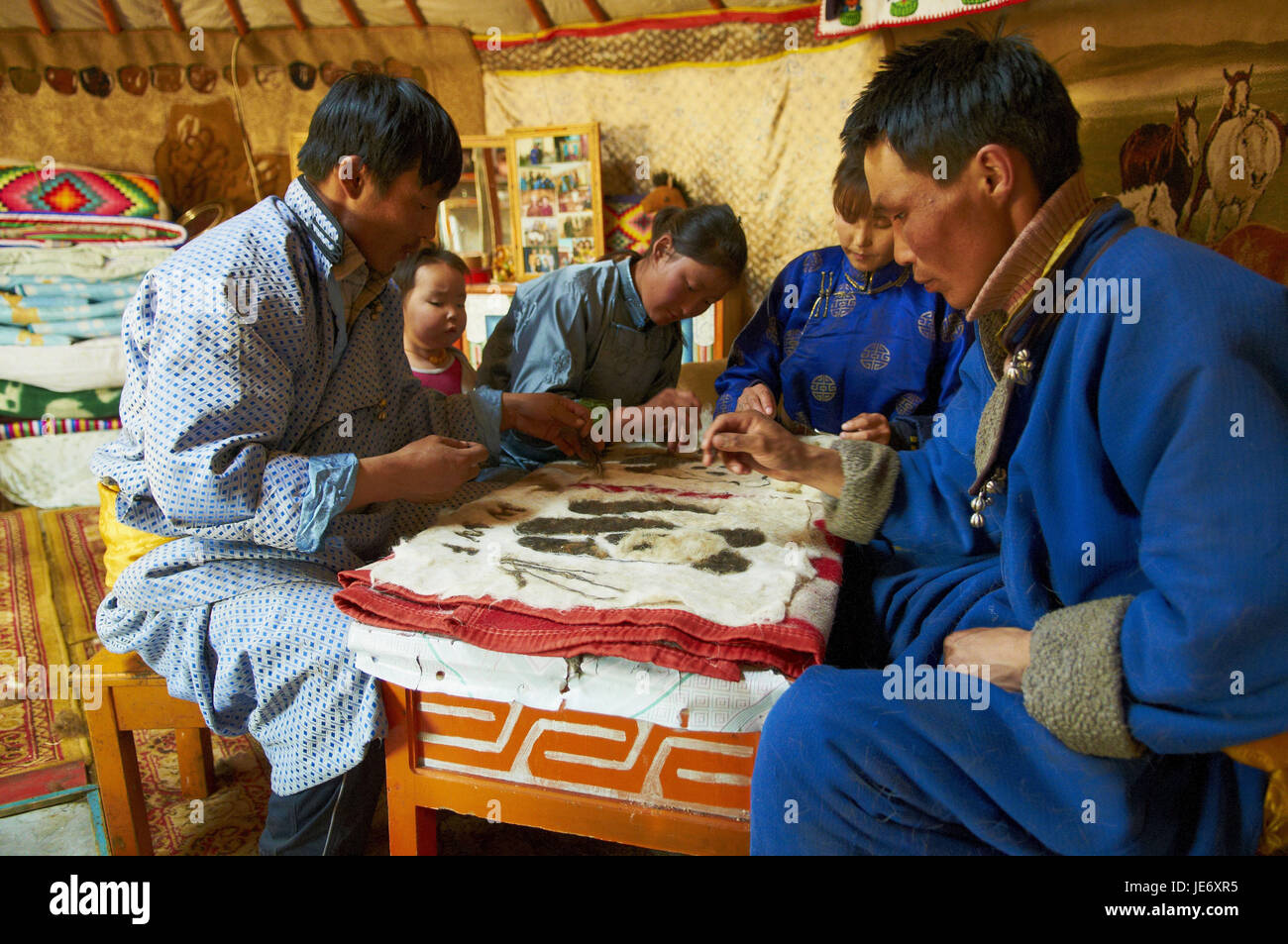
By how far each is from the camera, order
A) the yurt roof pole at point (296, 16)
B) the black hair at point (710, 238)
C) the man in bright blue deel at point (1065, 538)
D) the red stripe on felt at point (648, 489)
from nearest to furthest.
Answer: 1. the man in bright blue deel at point (1065, 538)
2. the red stripe on felt at point (648, 489)
3. the black hair at point (710, 238)
4. the yurt roof pole at point (296, 16)

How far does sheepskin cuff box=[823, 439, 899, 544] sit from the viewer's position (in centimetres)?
109

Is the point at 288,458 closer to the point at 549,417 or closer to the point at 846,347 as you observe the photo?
the point at 549,417

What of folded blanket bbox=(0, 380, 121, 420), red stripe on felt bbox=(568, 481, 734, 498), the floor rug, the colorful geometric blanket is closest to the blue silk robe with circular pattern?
red stripe on felt bbox=(568, 481, 734, 498)

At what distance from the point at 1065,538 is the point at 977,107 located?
447mm

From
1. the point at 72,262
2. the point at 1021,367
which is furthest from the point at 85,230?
the point at 1021,367

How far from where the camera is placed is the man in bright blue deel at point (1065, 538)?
2.16 feet

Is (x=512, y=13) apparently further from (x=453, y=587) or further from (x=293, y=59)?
(x=453, y=587)

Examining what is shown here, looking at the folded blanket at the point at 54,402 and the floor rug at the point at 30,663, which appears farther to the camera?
the folded blanket at the point at 54,402

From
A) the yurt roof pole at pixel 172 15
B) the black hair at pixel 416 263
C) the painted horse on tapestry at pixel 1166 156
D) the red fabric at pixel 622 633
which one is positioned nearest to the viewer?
the red fabric at pixel 622 633

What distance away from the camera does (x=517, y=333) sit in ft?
6.47

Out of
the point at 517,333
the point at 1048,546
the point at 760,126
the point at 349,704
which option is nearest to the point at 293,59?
the point at 760,126

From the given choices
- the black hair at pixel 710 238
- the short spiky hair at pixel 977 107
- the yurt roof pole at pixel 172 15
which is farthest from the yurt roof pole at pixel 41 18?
the short spiky hair at pixel 977 107

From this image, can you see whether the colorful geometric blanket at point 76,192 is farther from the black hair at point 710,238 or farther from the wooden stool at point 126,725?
the wooden stool at point 126,725

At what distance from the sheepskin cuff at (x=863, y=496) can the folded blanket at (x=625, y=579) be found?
0.04m
